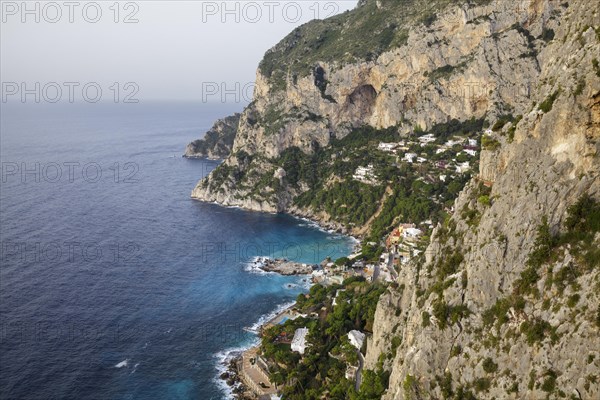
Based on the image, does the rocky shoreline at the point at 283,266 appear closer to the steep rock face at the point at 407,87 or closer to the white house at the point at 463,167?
the steep rock face at the point at 407,87

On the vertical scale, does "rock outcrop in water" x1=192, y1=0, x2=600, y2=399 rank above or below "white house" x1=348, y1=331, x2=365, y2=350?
above

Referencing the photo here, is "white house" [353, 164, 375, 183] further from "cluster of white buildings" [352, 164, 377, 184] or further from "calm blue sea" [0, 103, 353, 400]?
"calm blue sea" [0, 103, 353, 400]

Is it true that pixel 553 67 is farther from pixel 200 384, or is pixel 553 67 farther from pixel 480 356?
pixel 200 384

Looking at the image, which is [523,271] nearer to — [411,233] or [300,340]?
[300,340]

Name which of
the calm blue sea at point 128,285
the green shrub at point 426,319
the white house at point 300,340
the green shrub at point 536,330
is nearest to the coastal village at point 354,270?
the white house at point 300,340

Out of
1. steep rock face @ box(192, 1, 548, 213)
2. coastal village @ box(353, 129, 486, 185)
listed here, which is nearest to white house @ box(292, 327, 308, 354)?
coastal village @ box(353, 129, 486, 185)

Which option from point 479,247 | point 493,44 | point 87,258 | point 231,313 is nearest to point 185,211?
point 87,258

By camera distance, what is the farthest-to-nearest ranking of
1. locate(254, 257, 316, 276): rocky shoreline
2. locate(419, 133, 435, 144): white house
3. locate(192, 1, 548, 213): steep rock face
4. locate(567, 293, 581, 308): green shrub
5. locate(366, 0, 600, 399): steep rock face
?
locate(419, 133, 435, 144): white house, locate(192, 1, 548, 213): steep rock face, locate(254, 257, 316, 276): rocky shoreline, locate(567, 293, 581, 308): green shrub, locate(366, 0, 600, 399): steep rock face
